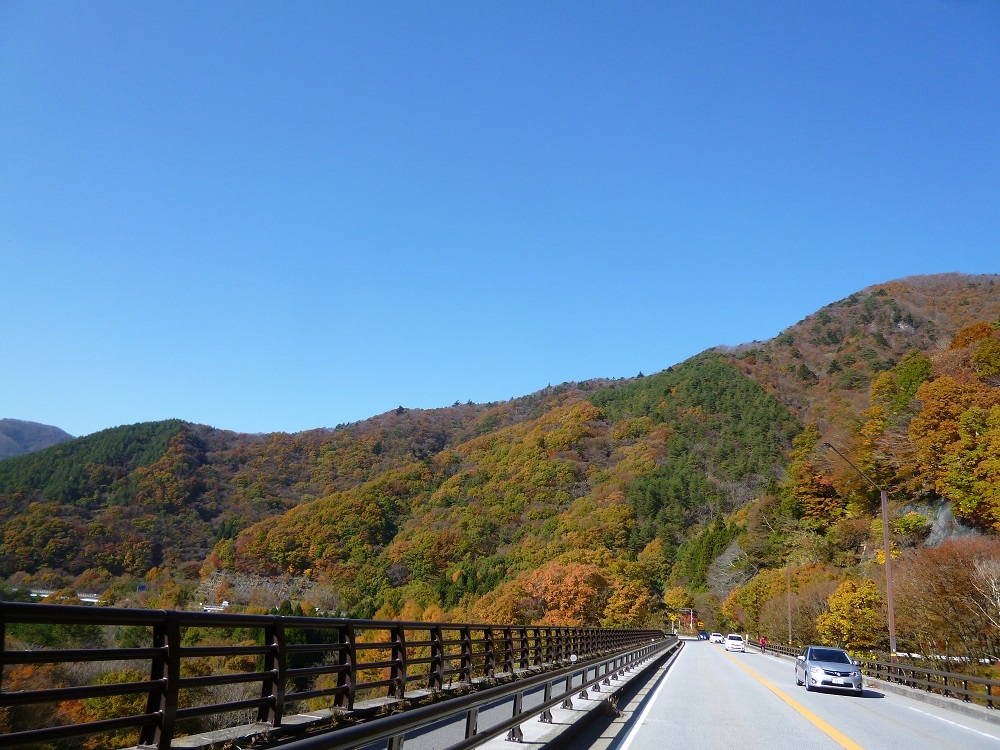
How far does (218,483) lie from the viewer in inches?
5335

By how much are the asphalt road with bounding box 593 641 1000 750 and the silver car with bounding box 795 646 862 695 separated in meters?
0.34

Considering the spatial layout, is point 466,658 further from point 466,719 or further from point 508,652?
point 466,719

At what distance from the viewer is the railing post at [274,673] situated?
675 centimetres

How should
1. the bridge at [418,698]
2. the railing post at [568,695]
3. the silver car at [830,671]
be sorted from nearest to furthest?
the bridge at [418,698]
the railing post at [568,695]
the silver car at [830,671]

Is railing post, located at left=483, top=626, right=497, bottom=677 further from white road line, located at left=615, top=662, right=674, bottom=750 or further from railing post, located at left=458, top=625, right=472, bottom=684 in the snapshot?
white road line, located at left=615, top=662, right=674, bottom=750

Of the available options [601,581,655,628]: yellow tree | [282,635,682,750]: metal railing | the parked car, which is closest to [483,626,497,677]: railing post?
[282,635,682,750]: metal railing

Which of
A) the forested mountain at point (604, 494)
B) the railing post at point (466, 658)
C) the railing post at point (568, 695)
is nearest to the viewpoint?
the railing post at point (568, 695)

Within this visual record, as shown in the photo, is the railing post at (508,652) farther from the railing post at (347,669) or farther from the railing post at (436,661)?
the railing post at (347,669)

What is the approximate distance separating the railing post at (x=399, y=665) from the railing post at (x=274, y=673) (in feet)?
9.51

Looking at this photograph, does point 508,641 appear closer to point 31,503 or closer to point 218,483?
point 31,503

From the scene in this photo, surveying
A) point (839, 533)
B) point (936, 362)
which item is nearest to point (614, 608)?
point (839, 533)

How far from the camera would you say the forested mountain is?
66.0 metres

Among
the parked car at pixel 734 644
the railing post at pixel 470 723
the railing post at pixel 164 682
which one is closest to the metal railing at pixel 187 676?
the railing post at pixel 164 682

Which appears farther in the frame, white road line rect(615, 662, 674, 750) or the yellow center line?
the yellow center line
